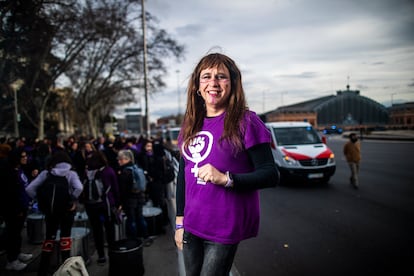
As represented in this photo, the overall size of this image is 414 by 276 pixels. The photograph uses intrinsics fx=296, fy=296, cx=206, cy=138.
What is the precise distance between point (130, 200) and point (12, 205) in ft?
5.89

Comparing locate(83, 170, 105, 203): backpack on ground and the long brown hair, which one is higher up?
the long brown hair

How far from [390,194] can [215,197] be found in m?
8.35

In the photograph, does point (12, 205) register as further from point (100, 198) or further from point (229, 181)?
point (229, 181)

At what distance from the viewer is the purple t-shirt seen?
1.72 metres

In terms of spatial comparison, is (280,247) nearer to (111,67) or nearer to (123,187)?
(123,187)

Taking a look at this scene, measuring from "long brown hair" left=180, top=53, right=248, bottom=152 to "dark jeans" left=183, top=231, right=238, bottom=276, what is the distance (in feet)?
1.99

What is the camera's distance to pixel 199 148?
6.17ft

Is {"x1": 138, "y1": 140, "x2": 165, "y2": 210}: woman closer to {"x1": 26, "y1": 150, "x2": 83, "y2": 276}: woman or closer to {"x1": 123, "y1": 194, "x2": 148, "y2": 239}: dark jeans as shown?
{"x1": 123, "y1": 194, "x2": 148, "y2": 239}: dark jeans

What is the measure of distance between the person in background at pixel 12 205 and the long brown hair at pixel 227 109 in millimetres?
3597

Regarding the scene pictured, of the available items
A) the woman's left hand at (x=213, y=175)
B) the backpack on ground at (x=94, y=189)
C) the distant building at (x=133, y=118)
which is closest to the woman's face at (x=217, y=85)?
the woman's left hand at (x=213, y=175)

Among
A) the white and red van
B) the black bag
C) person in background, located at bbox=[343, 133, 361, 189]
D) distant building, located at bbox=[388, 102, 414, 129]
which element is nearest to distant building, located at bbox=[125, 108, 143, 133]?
the white and red van

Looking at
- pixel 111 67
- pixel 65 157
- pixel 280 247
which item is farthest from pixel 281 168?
pixel 111 67

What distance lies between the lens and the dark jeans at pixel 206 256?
69.2 inches

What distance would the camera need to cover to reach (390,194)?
8266 millimetres
